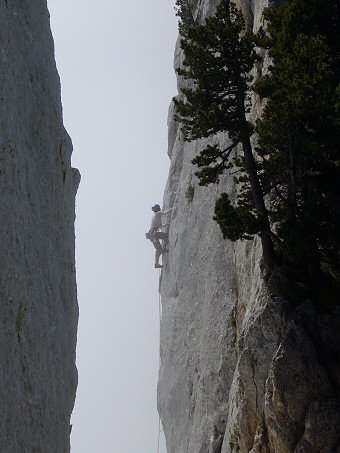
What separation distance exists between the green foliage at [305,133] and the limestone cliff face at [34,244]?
21.3 feet

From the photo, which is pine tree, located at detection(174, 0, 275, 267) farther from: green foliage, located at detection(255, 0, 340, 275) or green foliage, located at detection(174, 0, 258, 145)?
green foliage, located at detection(255, 0, 340, 275)

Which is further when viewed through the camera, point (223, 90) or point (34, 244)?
point (223, 90)

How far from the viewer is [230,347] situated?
27.2m

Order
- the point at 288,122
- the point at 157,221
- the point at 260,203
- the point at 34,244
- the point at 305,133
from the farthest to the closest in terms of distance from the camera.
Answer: the point at 157,221 → the point at 260,203 → the point at 305,133 → the point at 288,122 → the point at 34,244

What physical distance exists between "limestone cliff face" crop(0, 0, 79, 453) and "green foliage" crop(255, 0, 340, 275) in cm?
651

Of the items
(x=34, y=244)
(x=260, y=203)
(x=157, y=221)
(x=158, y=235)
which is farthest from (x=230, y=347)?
(x=157, y=221)

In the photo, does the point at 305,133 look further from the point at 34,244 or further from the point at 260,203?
the point at 34,244

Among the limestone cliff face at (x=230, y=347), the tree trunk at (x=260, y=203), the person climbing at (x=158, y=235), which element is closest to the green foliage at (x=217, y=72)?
the tree trunk at (x=260, y=203)

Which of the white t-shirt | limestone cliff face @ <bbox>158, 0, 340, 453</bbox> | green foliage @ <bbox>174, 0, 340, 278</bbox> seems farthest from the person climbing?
green foliage @ <bbox>174, 0, 340, 278</bbox>

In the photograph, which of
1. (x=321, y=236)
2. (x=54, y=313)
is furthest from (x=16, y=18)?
(x=321, y=236)

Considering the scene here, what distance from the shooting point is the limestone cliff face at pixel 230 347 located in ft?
63.2

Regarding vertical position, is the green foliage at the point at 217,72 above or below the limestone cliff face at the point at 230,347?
above

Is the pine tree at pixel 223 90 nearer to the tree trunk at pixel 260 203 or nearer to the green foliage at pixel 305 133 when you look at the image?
the tree trunk at pixel 260 203

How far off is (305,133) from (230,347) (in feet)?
32.3
